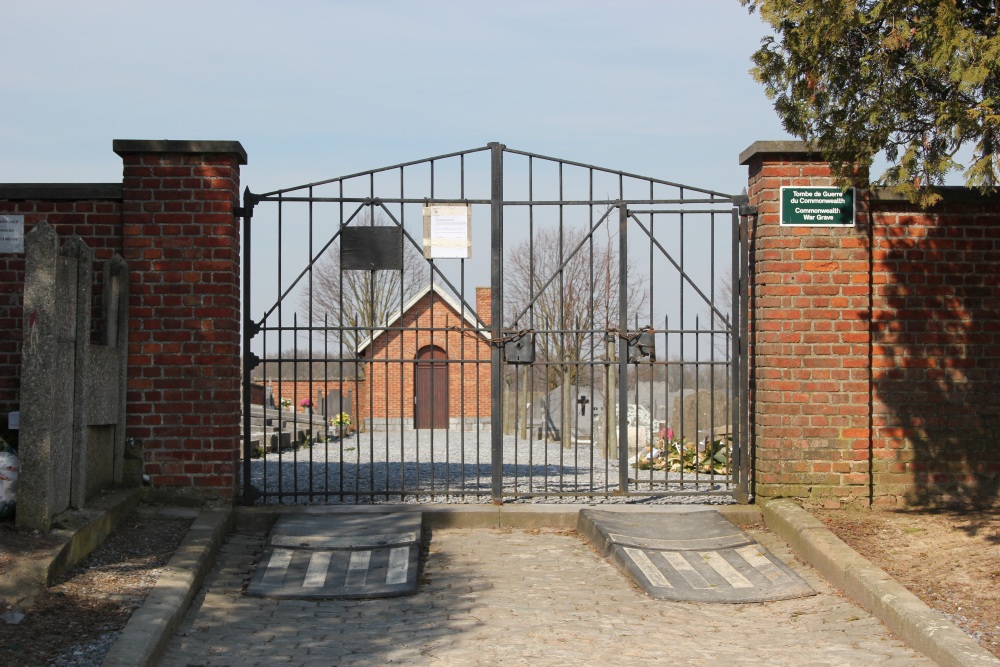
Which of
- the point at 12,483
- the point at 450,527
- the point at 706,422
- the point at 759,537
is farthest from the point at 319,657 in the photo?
the point at 706,422

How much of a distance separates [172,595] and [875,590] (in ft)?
13.2

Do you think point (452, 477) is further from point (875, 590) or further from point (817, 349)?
point (875, 590)

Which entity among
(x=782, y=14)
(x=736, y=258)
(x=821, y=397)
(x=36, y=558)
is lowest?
(x=36, y=558)

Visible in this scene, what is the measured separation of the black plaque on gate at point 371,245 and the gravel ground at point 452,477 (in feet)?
4.72

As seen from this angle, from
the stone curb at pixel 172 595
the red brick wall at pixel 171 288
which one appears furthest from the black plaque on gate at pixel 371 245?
the stone curb at pixel 172 595

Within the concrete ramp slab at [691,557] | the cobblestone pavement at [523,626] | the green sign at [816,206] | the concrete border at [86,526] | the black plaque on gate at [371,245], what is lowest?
the cobblestone pavement at [523,626]

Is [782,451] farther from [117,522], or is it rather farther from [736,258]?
[117,522]

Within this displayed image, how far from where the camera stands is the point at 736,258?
28.5ft

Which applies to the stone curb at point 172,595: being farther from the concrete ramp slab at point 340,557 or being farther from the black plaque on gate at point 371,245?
the black plaque on gate at point 371,245

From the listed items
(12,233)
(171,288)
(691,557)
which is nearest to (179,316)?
(171,288)

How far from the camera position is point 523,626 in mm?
5910

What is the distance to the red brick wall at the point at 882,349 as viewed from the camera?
27.4 ft

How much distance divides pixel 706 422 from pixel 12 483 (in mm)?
16293

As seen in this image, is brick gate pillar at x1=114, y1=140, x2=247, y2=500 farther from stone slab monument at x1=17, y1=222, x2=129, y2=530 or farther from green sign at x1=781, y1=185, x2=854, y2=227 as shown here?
green sign at x1=781, y1=185, x2=854, y2=227
